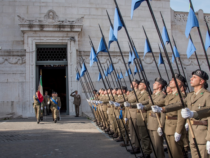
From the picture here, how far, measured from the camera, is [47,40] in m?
16.6

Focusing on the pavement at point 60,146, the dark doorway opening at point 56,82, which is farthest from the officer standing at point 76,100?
the dark doorway opening at point 56,82

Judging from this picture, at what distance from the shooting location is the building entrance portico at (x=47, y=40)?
1617 cm

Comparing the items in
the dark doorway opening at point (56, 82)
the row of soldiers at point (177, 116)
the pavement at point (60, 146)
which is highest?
the dark doorway opening at point (56, 82)

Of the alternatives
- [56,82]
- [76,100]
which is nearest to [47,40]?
[76,100]

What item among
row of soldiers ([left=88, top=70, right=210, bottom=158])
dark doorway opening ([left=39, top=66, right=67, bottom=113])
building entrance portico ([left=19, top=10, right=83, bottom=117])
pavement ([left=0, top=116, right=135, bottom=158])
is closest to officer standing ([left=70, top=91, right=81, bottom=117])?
building entrance portico ([left=19, top=10, right=83, bottom=117])

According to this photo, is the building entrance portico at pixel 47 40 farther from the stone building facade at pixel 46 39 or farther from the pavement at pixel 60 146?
the pavement at pixel 60 146

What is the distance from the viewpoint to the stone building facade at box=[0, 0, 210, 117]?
640 inches

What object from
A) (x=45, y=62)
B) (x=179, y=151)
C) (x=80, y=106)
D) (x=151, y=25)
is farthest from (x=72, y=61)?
(x=179, y=151)

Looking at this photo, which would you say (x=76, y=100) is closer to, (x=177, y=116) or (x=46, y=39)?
(x=46, y=39)

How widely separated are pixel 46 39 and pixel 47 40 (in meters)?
0.10

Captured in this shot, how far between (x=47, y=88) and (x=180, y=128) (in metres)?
23.0

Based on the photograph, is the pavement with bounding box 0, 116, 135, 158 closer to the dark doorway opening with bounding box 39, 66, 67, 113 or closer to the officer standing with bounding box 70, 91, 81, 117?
the officer standing with bounding box 70, 91, 81, 117

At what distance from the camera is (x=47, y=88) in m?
25.7

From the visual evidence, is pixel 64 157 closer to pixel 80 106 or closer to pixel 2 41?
pixel 80 106
